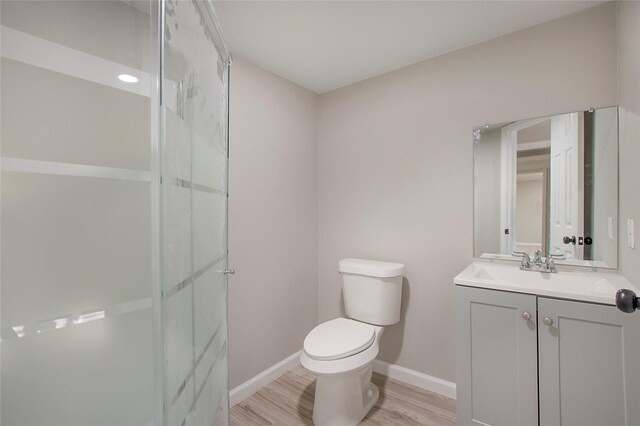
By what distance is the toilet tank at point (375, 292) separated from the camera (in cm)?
202

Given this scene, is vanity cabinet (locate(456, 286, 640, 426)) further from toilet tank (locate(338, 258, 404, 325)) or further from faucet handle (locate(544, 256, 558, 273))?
toilet tank (locate(338, 258, 404, 325))

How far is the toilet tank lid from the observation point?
2.00 metres

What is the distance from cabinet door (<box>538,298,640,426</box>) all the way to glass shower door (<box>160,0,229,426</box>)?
1.41 meters

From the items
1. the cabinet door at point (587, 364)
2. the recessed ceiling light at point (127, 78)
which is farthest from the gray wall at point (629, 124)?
the recessed ceiling light at point (127, 78)

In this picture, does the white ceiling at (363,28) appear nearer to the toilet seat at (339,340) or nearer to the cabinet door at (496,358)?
the cabinet door at (496,358)

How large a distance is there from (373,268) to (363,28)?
145 cm

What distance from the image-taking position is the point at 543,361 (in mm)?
1325

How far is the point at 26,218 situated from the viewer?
2.28 ft

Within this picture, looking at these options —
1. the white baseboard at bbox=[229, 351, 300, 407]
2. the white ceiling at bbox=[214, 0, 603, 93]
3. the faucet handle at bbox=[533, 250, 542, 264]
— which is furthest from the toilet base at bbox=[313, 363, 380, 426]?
the white ceiling at bbox=[214, 0, 603, 93]

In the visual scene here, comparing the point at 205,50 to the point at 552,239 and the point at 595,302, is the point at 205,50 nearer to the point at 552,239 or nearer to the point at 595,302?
the point at 595,302

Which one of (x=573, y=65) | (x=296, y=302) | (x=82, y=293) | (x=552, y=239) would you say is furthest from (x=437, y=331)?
(x=82, y=293)

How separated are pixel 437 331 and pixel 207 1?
2.17 meters

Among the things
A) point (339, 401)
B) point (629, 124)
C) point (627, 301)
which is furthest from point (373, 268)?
point (629, 124)

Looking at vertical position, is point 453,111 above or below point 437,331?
above
